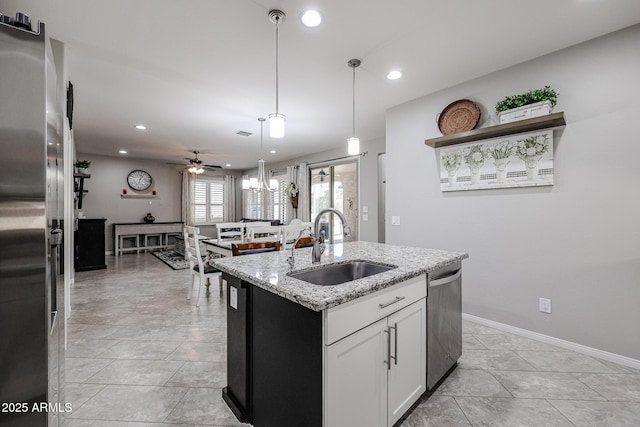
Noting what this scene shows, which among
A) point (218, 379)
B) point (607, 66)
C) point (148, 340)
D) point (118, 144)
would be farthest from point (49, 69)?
point (118, 144)

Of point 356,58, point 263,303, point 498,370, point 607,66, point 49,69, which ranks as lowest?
point 498,370

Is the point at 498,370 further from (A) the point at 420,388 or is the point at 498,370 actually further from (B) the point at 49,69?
(B) the point at 49,69

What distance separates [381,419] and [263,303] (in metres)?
0.81

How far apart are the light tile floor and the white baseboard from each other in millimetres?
64

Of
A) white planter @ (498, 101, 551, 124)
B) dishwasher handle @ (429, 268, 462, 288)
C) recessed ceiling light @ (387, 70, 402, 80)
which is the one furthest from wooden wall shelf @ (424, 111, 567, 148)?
dishwasher handle @ (429, 268, 462, 288)

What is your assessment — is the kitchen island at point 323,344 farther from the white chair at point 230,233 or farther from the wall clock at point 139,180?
the wall clock at point 139,180

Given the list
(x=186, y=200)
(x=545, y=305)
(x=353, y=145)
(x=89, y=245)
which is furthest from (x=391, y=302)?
(x=186, y=200)

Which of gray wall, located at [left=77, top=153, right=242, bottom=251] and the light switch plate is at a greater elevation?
gray wall, located at [left=77, top=153, right=242, bottom=251]

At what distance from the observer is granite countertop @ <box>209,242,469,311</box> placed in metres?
1.15

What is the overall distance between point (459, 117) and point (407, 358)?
257cm

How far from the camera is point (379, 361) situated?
135cm

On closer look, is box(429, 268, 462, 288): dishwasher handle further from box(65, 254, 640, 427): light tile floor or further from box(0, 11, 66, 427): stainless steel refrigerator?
box(0, 11, 66, 427): stainless steel refrigerator

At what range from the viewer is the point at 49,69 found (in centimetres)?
100

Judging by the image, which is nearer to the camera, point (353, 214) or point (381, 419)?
point (381, 419)
